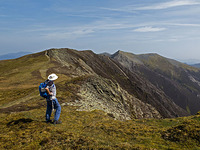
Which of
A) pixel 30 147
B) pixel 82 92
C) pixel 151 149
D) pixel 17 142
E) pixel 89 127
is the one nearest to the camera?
pixel 151 149

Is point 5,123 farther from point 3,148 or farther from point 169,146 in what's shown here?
point 169,146

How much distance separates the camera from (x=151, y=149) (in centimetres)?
934

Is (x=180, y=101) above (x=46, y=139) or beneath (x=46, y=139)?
beneath

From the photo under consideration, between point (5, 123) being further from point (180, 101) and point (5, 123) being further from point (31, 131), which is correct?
point (180, 101)

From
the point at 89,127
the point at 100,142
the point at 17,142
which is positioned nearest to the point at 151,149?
the point at 100,142

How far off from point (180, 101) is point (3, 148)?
212879 mm

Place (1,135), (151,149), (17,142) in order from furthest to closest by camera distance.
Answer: (1,135)
(17,142)
(151,149)

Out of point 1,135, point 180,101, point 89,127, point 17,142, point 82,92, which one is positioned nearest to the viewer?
point 17,142

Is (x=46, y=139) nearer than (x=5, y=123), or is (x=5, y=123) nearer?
(x=46, y=139)

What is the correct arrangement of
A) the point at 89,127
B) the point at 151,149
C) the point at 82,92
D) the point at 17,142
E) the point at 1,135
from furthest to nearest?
the point at 82,92, the point at 89,127, the point at 1,135, the point at 17,142, the point at 151,149

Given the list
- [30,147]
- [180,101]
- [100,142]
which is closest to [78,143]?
[100,142]

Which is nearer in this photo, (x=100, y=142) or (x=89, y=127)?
(x=100, y=142)

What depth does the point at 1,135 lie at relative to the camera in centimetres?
1195

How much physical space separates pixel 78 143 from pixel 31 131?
16.2 ft
